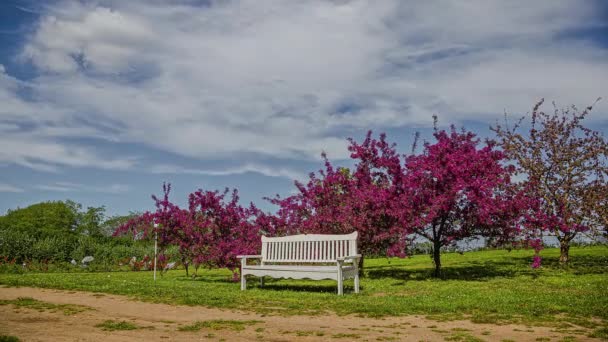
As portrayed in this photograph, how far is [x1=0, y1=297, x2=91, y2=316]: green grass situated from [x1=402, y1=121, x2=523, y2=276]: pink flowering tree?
7620 millimetres

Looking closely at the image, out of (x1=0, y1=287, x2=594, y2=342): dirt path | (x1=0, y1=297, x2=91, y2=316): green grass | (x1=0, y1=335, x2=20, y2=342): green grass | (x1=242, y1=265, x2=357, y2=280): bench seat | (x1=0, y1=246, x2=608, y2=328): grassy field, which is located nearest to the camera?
(x1=0, y1=335, x2=20, y2=342): green grass

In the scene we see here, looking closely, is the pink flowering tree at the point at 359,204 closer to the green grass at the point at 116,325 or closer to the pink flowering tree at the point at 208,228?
the pink flowering tree at the point at 208,228

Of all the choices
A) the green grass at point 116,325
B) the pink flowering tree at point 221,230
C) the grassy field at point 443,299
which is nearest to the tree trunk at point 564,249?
the grassy field at point 443,299

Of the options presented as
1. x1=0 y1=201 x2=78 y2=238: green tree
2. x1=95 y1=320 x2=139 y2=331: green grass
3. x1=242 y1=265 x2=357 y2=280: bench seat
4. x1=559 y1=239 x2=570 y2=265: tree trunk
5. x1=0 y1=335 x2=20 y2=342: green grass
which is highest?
x1=0 y1=201 x2=78 y2=238: green tree

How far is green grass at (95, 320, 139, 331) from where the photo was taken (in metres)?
5.70

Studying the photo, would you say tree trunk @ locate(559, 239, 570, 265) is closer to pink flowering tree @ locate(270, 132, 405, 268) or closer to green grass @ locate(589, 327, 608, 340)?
pink flowering tree @ locate(270, 132, 405, 268)

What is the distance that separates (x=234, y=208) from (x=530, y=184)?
34.3ft

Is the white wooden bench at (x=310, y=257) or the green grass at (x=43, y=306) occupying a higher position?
the white wooden bench at (x=310, y=257)

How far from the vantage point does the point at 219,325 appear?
19.4ft

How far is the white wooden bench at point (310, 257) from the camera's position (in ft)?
32.0

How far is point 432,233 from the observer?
1316cm

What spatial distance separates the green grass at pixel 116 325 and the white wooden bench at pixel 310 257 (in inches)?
179

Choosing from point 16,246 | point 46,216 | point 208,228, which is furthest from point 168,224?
point 46,216

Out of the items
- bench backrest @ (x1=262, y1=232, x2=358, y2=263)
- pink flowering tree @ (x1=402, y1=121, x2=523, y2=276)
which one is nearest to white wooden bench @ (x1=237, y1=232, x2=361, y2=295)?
bench backrest @ (x1=262, y1=232, x2=358, y2=263)
